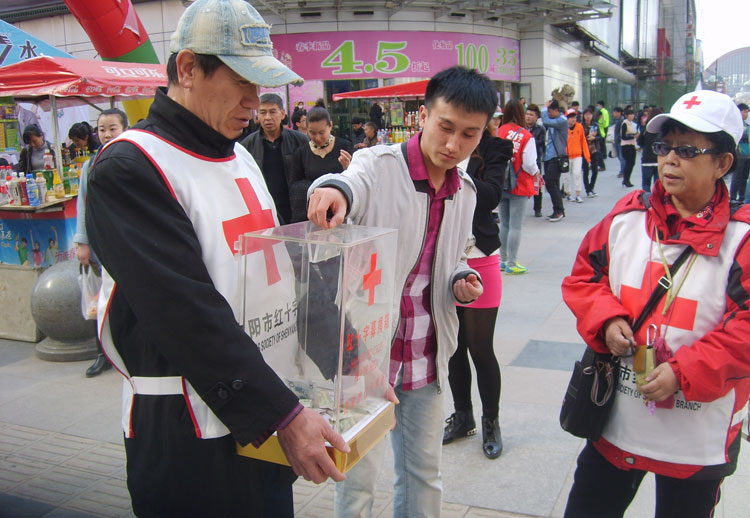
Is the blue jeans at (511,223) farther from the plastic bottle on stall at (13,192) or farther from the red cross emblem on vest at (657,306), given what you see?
the red cross emblem on vest at (657,306)

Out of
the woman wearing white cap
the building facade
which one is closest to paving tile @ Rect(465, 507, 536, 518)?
the woman wearing white cap

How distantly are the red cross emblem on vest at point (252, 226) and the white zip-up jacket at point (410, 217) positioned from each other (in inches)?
13.0

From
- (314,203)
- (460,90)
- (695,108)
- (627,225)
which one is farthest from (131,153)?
(695,108)

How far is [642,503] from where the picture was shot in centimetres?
317

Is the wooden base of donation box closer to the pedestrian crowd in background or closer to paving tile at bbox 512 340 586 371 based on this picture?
the pedestrian crowd in background

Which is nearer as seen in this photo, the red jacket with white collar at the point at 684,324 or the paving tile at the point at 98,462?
the red jacket with white collar at the point at 684,324

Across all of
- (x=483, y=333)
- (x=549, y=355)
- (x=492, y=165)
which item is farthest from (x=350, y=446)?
(x=549, y=355)

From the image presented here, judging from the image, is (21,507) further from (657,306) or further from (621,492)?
(657,306)

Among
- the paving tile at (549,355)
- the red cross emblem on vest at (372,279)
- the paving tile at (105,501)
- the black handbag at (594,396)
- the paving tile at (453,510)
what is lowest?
the paving tile at (453,510)

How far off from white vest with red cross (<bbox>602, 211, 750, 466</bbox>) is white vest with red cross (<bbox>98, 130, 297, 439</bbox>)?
3.92 ft

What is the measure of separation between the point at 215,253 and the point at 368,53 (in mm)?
18518

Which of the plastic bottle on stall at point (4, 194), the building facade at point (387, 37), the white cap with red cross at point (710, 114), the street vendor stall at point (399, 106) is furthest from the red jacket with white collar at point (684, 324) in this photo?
the building facade at point (387, 37)

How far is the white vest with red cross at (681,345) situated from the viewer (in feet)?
6.69

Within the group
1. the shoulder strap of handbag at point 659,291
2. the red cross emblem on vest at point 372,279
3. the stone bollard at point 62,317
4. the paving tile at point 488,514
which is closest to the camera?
the red cross emblem on vest at point 372,279
